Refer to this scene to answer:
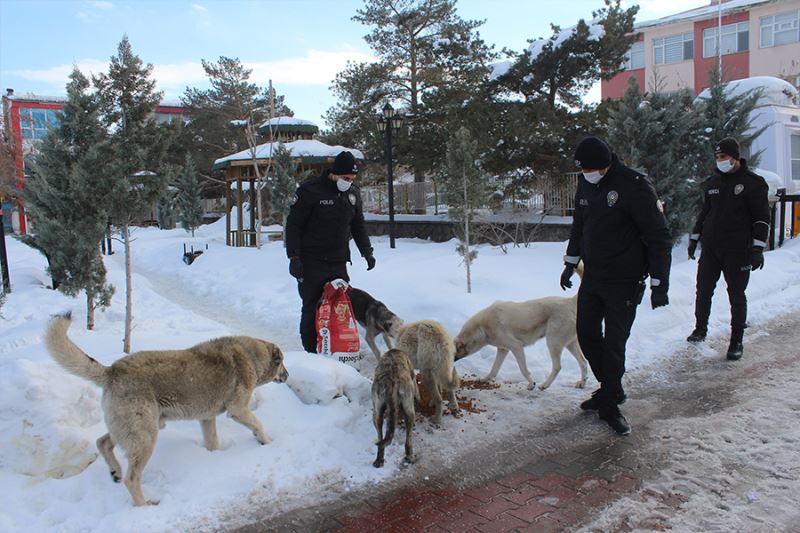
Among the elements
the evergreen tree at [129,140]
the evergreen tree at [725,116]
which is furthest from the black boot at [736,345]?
the evergreen tree at [725,116]

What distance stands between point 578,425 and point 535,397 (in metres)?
0.73

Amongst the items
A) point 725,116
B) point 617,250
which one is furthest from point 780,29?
point 617,250

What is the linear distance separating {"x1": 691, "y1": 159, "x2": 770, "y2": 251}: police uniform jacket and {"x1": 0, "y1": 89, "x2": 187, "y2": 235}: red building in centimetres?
713

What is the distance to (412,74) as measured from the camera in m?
25.3

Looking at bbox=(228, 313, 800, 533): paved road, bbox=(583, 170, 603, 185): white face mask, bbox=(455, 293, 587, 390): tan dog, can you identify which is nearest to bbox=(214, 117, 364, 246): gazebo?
bbox=(455, 293, 587, 390): tan dog

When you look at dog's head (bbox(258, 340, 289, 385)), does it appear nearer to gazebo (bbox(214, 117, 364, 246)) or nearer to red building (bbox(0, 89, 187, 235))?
red building (bbox(0, 89, 187, 235))

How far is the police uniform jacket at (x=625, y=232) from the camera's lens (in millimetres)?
4574

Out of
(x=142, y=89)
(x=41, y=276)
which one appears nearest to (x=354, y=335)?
(x=142, y=89)

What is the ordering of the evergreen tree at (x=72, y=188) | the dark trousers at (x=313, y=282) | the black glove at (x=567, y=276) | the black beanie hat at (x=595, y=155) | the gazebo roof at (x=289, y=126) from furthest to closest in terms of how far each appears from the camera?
the gazebo roof at (x=289, y=126) → the evergreen tree at (x=72, y=188) → the dark trousers at (x=313, y=282) → the black glove at (x=567, y=276) → the black beanie hat at (x=595, y=155)

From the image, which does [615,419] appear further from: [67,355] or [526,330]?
[67,355]

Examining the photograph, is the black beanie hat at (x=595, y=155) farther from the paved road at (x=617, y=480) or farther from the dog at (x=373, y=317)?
the dog at (x=373, y=317)

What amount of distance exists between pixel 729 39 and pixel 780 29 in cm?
276

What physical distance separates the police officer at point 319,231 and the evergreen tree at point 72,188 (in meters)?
2.90

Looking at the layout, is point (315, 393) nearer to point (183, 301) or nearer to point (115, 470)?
point (115, 470)
